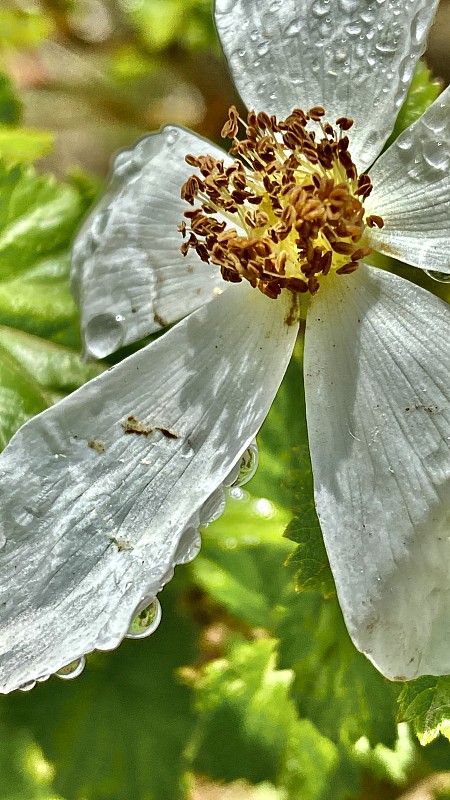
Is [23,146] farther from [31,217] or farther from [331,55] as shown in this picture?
[331,55]

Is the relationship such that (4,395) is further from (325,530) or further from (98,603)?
(325,530)

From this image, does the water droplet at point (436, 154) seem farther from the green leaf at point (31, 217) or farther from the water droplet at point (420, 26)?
the green leaf at point (31, 217)

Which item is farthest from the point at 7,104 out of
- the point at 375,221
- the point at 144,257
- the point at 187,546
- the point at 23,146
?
the point at 187,546

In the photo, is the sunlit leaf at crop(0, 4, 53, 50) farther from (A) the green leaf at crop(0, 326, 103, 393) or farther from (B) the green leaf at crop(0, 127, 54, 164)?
(A) the green leaf at crop(0, 326, 103, 393)

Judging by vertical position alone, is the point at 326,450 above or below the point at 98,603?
above

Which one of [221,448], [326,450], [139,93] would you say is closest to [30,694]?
[221,448]
